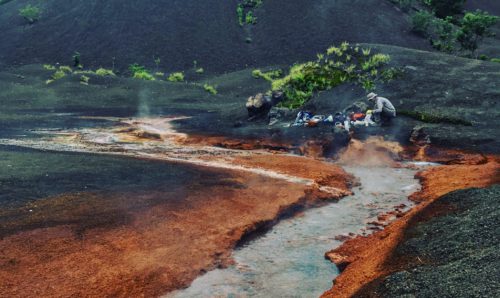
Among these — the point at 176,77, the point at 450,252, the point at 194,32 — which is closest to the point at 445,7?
the point at 194,32

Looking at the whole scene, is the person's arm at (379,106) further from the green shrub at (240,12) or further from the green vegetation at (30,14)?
the green vegetation at (30,14)

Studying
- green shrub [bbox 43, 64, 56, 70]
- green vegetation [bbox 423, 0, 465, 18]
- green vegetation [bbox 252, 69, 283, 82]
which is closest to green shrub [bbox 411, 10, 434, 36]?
green vegetation [bbox 423, 0, 465, 18]

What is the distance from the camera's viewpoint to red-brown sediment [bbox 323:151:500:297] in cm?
946

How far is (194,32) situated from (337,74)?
38749 millimetres

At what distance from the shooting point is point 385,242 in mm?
11016

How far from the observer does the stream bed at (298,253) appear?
9.78 m

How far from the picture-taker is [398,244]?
34.1ft

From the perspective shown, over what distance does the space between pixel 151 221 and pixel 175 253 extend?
1.74m

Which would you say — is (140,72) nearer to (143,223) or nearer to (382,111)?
(382,111)

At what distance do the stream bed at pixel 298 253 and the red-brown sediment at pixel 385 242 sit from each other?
396mm

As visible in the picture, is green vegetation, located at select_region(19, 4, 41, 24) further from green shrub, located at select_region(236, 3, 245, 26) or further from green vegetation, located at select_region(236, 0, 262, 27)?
green vegetation, located at select_region(236, 0, 262, 27)

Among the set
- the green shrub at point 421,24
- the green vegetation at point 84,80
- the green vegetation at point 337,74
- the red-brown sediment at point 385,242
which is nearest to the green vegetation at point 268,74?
the green vegetation at point 337,74

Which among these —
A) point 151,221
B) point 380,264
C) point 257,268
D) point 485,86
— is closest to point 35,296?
point 151,221

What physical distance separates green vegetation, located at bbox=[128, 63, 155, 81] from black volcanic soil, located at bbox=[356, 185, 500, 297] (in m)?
48.3
